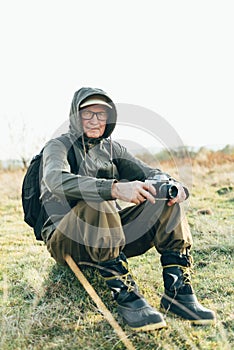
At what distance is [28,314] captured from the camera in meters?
2.79

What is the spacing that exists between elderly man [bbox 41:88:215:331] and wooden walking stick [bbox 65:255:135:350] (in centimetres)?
6

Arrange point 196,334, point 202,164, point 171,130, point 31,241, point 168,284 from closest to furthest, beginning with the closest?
point 196,334
point 168,284
point 171,130
point 31,241
point 202,164

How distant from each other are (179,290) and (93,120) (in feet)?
3.84

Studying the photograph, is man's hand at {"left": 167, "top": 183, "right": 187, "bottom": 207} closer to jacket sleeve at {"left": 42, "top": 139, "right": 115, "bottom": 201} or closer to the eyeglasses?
jacket sleeve at {"left": 42, "top": 139, "right": 115, "bottom": 201}

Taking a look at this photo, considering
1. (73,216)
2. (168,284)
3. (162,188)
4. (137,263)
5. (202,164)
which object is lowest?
(202,164)

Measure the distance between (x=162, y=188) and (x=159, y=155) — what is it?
1100cm

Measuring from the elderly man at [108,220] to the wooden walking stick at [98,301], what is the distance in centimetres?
6

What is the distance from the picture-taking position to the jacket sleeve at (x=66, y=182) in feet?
8.19

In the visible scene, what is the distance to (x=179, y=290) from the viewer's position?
2.73 m

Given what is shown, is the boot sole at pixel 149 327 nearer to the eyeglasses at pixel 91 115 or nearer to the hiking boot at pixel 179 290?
the hiking boot at pixel 179 290

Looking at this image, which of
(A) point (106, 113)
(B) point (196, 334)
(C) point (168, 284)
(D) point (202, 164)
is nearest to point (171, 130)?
(A) point (106, 113)

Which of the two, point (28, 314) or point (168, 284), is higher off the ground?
point (168, 284)

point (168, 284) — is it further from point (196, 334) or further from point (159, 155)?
point (159, 155)

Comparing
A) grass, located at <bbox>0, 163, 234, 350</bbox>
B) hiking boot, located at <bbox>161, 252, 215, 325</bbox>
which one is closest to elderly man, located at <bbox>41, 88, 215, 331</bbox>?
hiking boot, located at <bbox>161, 252, 215, 325</bbox>
